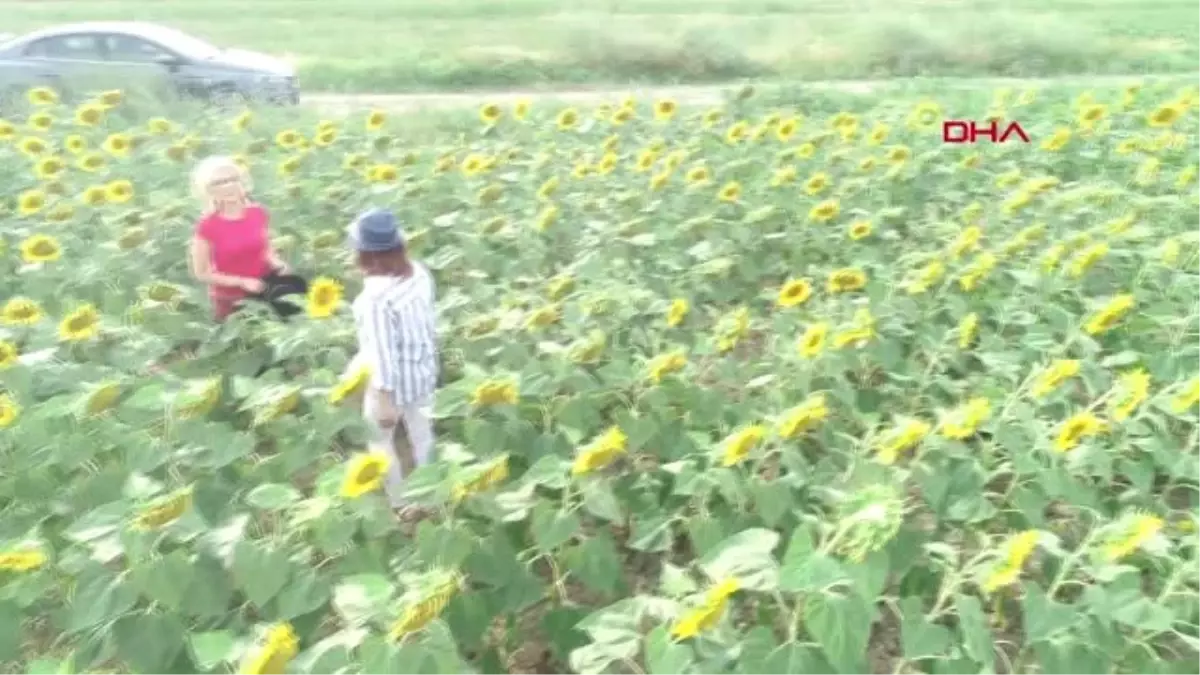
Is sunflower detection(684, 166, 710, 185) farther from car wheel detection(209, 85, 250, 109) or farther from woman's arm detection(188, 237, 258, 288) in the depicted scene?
car wheel detection(209, 85, 250, 109)

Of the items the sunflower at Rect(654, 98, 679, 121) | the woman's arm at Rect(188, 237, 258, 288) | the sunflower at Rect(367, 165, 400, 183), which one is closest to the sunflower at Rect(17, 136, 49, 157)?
the sunflower at Rect(367, 165, 400, 183)

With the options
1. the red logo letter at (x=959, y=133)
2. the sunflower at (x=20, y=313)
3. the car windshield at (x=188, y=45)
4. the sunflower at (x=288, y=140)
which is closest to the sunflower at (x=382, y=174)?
the sunflower at (x=288, y=140)

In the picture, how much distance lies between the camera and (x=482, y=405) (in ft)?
8.54

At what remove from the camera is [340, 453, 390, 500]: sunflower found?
205 centimetres

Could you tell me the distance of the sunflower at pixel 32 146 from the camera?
15.7 ft

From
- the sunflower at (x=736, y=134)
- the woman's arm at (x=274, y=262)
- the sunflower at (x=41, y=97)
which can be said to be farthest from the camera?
the sunflower at (x=41, y=97)

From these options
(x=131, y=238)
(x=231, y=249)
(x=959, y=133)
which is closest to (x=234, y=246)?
(x=231, y=249)

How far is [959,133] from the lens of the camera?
555 centimetres

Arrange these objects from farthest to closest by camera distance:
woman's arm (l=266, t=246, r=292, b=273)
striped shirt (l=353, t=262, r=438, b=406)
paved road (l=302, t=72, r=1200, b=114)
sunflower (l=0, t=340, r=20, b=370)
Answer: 1. paved road (l=302, t=72, r=1200, b=114)
2. woman's arm (l=266, t=246, r=292, b=273)
3. striped shirt (l=353, t=262, r=438, b=406)
4. sunflower (l=0, t=340, r=20, b=370)

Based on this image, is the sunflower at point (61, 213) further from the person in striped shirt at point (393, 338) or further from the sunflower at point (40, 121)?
the person in striped shirt at point (393, 338)

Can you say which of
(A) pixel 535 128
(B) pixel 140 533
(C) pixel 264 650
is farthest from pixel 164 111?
(C) pixel 264 650

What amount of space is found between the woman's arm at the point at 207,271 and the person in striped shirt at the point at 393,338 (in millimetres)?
822

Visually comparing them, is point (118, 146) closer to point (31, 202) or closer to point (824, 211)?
point (31, 202)

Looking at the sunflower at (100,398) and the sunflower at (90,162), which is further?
the sunflower at (90,162)
